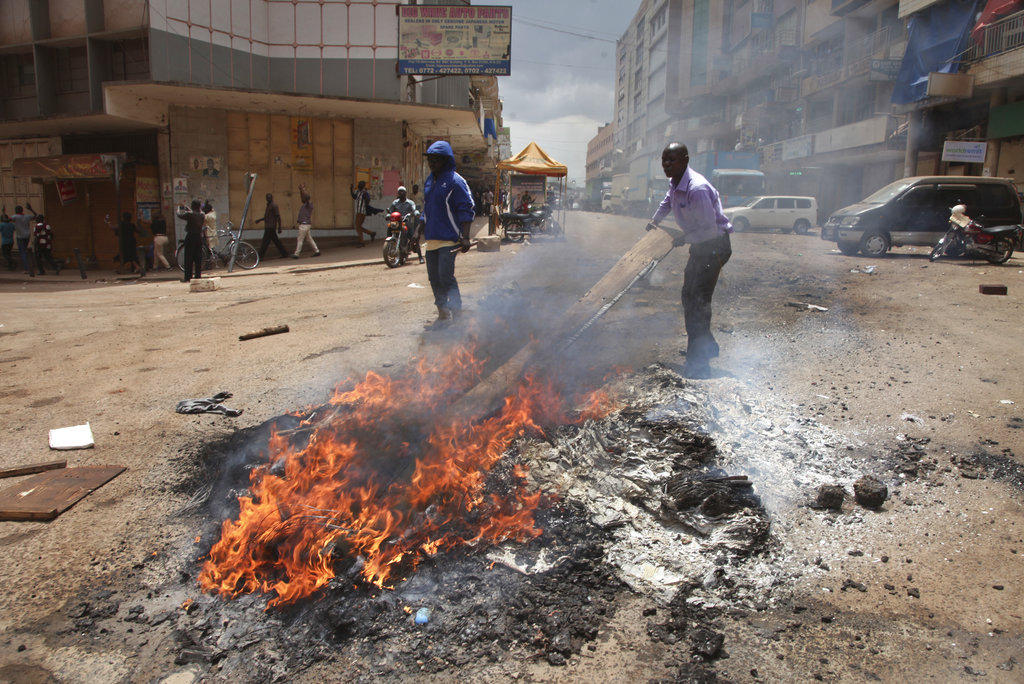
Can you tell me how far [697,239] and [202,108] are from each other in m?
16.2

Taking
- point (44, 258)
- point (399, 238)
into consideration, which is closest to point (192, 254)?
point (399, 238)

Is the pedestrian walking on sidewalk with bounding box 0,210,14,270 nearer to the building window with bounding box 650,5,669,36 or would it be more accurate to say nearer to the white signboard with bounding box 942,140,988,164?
the white signboard with bounding box 942,140,988,164

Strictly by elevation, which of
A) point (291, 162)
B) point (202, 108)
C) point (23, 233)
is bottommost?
point (23, 233)

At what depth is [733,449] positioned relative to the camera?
11.6 ft

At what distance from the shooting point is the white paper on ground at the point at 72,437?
380 centimetres

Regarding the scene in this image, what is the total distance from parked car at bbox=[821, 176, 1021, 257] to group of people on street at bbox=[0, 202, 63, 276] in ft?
65.6

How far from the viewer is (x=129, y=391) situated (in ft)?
15.6

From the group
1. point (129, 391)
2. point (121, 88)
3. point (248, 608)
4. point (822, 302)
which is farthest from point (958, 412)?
point (121, 88)

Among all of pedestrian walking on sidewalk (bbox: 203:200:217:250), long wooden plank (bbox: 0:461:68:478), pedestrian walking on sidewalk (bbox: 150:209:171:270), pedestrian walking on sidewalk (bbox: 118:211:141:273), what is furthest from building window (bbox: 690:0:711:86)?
long wooden plank (bbox: 0:461:68:478)

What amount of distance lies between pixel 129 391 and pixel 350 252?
12314 millimetres

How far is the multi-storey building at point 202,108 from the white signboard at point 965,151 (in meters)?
15.0

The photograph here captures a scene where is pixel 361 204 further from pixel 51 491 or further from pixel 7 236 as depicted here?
pixel 51 491

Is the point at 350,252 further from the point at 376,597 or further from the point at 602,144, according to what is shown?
the point at 602,144

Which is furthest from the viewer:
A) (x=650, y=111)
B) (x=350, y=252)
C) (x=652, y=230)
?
(x=650, y=111)
